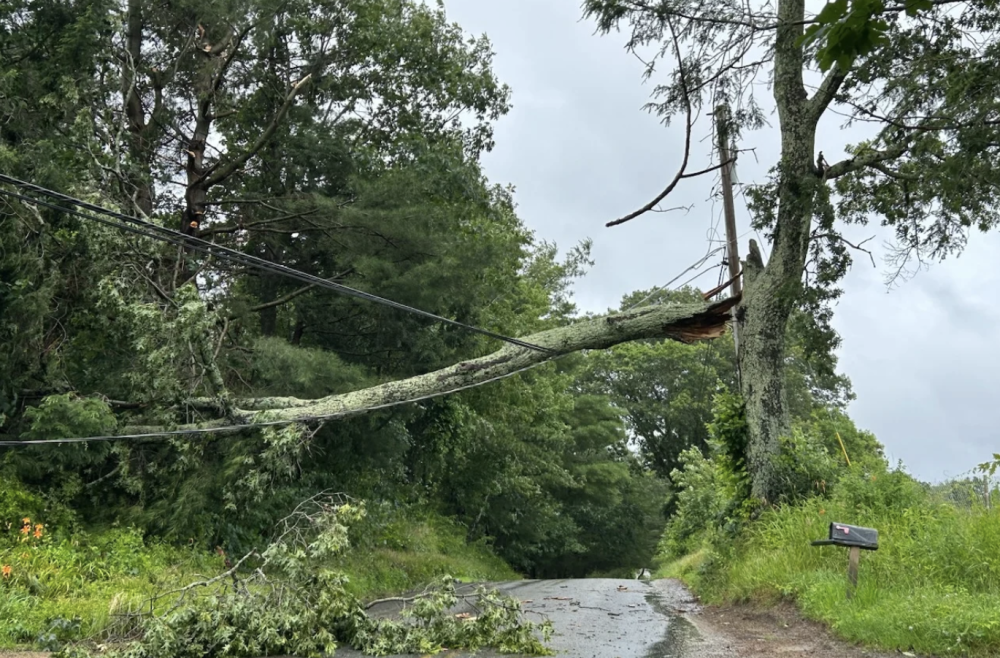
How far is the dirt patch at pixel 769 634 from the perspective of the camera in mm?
6250

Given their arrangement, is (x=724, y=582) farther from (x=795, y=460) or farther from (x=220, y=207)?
(x=220, y=207)

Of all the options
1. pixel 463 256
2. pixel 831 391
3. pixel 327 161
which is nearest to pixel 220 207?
pixel 327 161

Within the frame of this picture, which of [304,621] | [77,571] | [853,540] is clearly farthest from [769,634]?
[77,571]

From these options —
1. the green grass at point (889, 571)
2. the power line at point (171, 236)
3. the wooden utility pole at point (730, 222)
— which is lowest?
the green grass at point (889, 571)

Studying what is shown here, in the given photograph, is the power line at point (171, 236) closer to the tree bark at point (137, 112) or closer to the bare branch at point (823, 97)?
the tree bark at point (137, 112)

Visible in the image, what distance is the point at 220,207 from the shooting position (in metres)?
17.0

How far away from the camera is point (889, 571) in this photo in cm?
741

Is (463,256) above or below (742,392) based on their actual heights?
above

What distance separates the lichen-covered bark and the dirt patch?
3920 mm

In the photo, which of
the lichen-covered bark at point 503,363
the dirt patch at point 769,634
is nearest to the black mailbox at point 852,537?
the dirt patch at point 769,634

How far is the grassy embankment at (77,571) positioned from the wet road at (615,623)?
2.57 meters

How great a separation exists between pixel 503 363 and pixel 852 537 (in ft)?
17.2

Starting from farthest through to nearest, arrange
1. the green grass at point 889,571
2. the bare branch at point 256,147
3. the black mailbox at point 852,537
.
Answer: the bare branch at point 256,147, the black mailbox at point 852,537, the green grass at point 889,571

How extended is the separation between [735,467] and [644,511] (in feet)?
104
